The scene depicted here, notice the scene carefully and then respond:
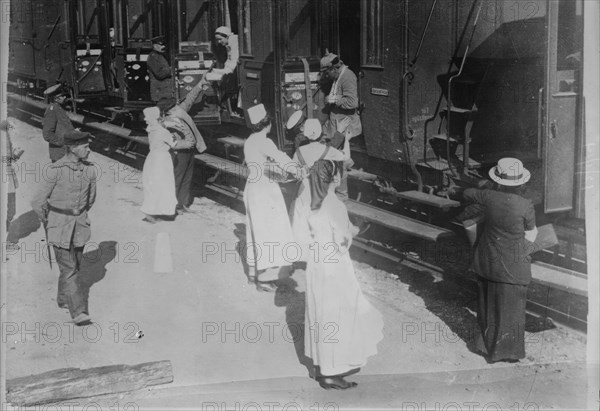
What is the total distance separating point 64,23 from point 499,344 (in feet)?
43.3

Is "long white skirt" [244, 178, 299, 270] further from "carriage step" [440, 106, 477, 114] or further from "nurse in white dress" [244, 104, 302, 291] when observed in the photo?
"carriage step" [440, 106, 477, 114]

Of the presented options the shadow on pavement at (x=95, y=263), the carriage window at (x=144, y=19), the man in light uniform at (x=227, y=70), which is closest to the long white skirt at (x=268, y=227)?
the shadow on pavement at (x=95, y=263)

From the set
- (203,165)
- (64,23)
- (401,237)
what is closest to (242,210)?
(203,165)

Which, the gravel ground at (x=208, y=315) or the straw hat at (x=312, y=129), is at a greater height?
the straw hat at (x=312, y=129)

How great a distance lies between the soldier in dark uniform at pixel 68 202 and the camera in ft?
21.1

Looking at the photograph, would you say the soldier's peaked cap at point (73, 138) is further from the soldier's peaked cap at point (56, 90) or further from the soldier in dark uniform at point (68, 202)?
the soldier's peaked cap at point (56, 90)

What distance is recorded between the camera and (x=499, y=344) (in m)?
6.02

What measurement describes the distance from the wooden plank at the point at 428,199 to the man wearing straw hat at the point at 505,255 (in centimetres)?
184

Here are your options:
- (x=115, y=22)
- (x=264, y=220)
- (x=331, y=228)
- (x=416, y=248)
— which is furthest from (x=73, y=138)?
(x=115, y=22)

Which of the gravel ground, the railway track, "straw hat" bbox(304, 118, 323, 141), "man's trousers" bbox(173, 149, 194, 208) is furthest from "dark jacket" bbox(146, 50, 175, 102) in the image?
"straw hat" bbox(304, 118, 323, 141)

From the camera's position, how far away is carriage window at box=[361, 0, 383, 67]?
8672 millimetres

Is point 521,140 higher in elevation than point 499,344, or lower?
higher

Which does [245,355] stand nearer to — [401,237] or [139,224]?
[401,237]

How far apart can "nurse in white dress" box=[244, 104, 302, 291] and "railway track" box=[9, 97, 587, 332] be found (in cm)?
110
